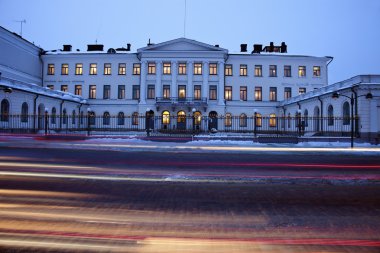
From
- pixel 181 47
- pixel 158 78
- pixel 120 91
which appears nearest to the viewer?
pixel 181 47

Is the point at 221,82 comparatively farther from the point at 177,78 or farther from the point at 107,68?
the point at 107,68

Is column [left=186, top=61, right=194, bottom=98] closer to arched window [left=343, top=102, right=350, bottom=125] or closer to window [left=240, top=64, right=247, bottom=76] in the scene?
window [left=240, top=64, right=247, bottom=76]

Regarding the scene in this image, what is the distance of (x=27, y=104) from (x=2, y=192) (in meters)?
32.9

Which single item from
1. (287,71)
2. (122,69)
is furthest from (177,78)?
(287,71)

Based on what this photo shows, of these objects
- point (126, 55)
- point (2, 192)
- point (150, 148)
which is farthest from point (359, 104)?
point (126, 55)

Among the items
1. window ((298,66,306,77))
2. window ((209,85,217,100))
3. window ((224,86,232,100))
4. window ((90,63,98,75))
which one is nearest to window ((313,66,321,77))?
window ((298,66,306,77))

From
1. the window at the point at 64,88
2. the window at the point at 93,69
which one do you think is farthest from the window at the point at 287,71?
the window at the point at 64,88

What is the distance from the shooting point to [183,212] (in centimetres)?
503

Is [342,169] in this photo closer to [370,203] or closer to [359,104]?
[370,203]

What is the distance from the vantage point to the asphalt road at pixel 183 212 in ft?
11.8

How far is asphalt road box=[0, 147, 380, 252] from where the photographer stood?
359 cm

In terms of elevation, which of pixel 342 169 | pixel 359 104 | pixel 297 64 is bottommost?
pixel 342 169

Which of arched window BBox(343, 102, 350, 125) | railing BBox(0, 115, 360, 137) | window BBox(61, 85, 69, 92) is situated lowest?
railing BBox(0, 115, 360, 137)

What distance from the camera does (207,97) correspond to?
53500 mm
